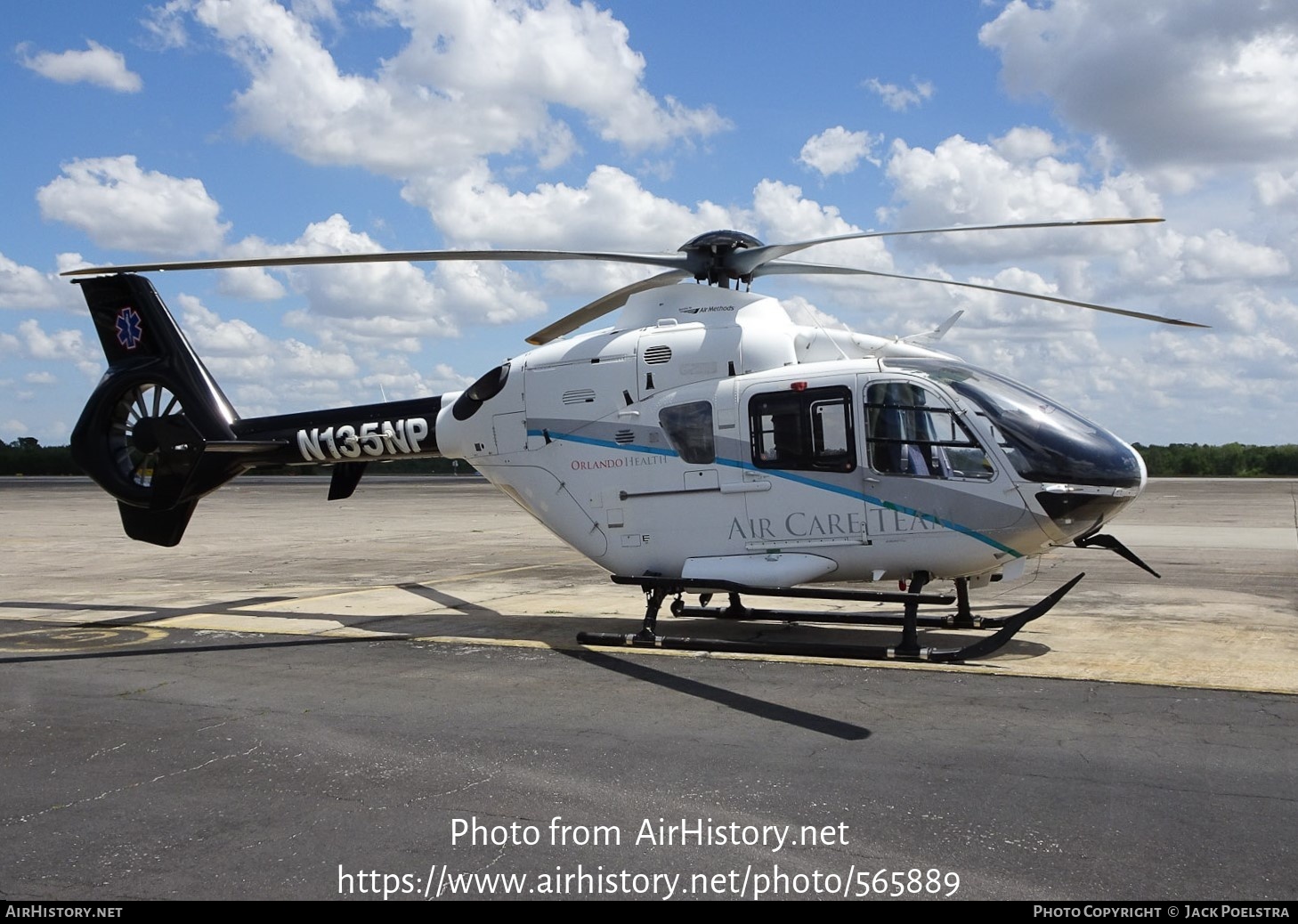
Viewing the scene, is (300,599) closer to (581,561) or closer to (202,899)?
(581,561)

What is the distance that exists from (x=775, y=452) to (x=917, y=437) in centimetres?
135

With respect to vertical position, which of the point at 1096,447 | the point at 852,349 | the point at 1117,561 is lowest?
the point at 1117,561

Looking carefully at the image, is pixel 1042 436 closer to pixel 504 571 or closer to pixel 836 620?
pixel 836 620

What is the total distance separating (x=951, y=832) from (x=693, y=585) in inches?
218

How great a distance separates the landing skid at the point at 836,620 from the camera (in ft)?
31.1

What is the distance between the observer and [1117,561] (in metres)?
18.3

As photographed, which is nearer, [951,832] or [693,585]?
[951,832]

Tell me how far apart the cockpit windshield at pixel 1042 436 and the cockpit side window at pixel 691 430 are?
2032 mm

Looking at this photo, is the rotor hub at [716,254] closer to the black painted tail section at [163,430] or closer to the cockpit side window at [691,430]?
the cockpit side window at [691,430]

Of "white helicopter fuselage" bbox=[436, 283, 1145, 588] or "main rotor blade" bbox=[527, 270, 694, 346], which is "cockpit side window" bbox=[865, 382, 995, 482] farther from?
"main rotor blade" bbox=[527, 270, 694, 346]

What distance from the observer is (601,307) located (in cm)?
1204

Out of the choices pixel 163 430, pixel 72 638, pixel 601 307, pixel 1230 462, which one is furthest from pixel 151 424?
pixel 1230 462

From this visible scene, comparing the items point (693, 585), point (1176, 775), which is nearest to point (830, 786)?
point (1176, 775)

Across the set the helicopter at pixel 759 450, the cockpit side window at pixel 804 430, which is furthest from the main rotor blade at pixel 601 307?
the cockpit side window at pixel 804 430
